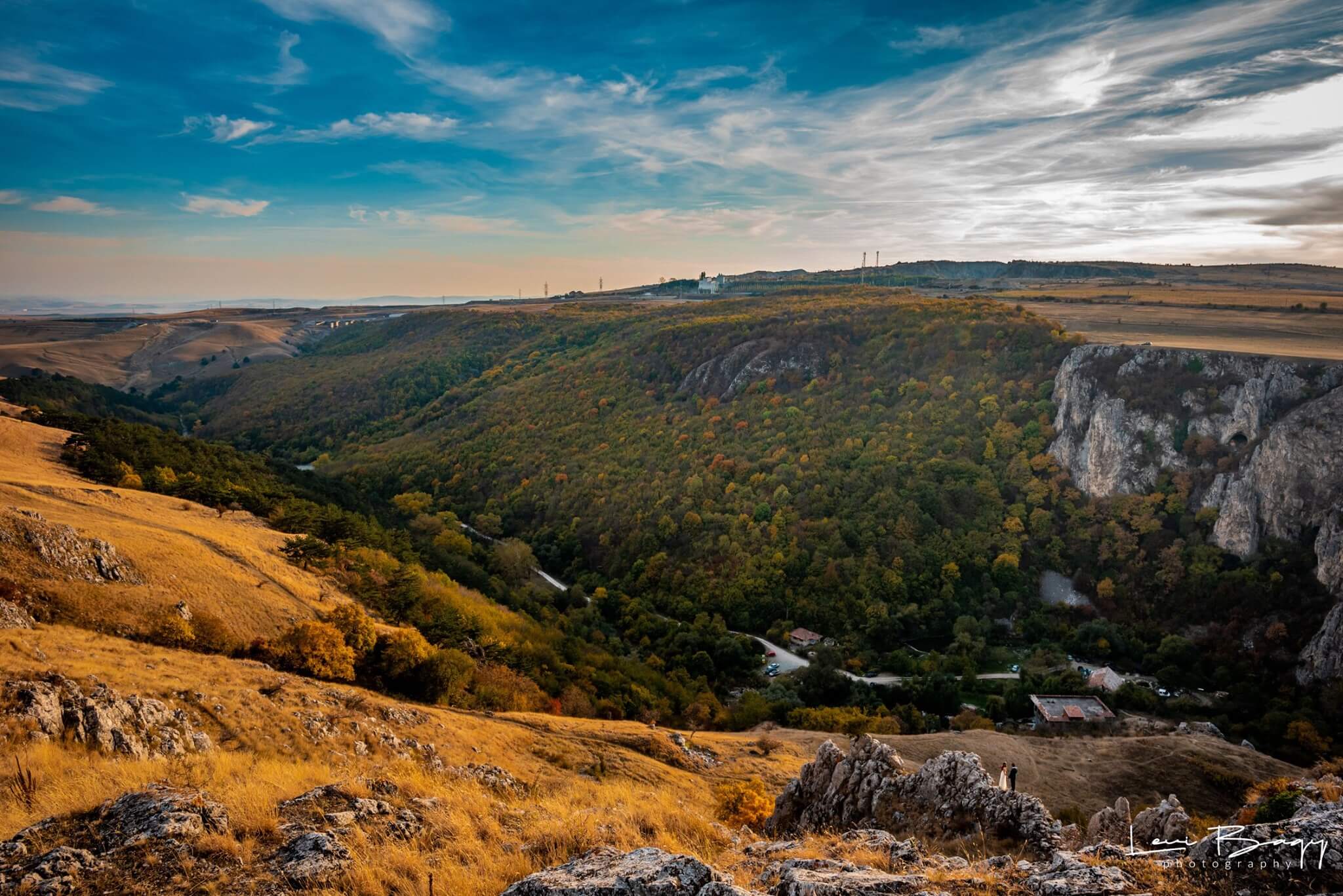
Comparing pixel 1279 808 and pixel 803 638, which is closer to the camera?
pixel 1279 808

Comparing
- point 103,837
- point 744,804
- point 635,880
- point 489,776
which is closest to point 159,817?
point 103,837

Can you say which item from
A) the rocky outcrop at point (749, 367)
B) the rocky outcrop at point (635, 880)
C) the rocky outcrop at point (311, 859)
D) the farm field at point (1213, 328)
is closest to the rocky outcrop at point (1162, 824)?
the rocky outcrop at point (635, 880)

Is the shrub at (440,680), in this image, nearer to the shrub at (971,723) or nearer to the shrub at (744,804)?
the shrub at (744,804)

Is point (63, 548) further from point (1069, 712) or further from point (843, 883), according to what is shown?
point (1069, 712)

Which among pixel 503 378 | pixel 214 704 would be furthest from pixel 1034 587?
pixel 503 378

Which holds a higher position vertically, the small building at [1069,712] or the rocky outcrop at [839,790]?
the rocky outcrop at [839,790]

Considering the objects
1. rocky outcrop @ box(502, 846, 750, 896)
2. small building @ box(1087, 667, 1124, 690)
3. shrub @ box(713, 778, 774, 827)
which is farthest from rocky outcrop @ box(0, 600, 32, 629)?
small building @ box(1087, 667, 1124, 690)

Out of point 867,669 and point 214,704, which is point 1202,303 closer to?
point 867,669

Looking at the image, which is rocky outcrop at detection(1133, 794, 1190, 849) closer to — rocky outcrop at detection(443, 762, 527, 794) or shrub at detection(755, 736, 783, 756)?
rocky outcrop at detection(443, 762, 527, 794)
